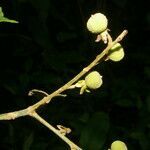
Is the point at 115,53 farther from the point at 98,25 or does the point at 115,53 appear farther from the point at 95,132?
the point at 95,132

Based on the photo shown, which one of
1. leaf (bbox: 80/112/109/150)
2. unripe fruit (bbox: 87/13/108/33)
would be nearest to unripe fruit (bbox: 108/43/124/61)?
unripe fruit (bbox: 87/13/108/33)

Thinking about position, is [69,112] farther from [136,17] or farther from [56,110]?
[136,17]

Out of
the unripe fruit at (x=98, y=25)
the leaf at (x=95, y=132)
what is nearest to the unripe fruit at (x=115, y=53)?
the unripe fruit at (x=98, y=25)

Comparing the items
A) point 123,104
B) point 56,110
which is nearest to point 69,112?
point 56,110

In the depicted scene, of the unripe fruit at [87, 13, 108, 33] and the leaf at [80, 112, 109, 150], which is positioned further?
the leaf at [80, 112, 109, 150]

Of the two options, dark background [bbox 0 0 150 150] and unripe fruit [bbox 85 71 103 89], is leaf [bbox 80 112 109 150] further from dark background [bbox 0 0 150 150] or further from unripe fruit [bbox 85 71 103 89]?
unripe fruit [bbox 85 71 103 89]

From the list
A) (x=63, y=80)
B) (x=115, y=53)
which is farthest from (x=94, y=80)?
(x=63, y=80)

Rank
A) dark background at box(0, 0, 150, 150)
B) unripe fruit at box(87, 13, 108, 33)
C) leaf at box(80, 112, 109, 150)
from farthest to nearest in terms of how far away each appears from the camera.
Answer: dark background at box(0, 0, 150, 150), leaf at box(80, 112, 109, 150), unripe fruit at box(87, 13, 108, 33)

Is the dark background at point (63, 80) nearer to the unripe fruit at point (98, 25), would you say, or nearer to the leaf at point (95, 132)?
the leaf at point (95, 132)
